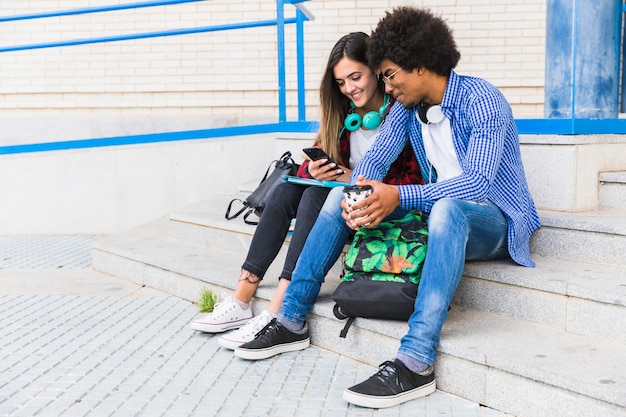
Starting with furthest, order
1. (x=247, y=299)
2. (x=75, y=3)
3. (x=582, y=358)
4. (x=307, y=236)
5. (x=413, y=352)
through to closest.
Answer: (x=75, y=3) → (x=247, y=299) → (x=307, y=236) → (x=413, y=352) → (x=582, y=358)

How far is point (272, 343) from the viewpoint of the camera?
3.27m

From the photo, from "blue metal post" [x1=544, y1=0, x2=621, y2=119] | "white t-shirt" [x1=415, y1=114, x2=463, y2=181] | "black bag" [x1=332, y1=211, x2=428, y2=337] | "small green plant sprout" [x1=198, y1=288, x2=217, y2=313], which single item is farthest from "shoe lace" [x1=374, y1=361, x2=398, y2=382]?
"blue metal post" [x1=544, y1=0, x2=621, y2=119]

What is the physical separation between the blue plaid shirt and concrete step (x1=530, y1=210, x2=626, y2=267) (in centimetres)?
9

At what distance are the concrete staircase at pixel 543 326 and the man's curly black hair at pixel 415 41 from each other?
845 millimetres

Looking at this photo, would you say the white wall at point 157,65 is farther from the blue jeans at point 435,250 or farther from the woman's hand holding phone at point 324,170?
the blue jeans at point 435,250

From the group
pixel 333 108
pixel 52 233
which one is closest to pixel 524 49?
pixel 333 108

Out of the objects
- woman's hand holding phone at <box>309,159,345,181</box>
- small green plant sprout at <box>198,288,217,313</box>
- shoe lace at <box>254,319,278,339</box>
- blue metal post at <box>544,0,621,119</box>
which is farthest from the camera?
small green plant sprout at <box>198,288,217,313</box>

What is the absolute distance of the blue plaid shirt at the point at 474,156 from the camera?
2.91 m

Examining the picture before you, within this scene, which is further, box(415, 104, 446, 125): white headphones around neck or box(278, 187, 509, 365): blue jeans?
box(415, 104, 446, 125): white headphones around neck

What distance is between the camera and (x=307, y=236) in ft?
11.2

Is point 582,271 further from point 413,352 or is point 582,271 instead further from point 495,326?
point 413,352

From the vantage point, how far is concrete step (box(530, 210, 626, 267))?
3.10m

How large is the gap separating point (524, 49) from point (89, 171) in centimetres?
375

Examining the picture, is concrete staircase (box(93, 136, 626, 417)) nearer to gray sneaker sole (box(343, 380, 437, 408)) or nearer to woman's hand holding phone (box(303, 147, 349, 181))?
gray sneaker sole (box(343, 380, 437, 408))
